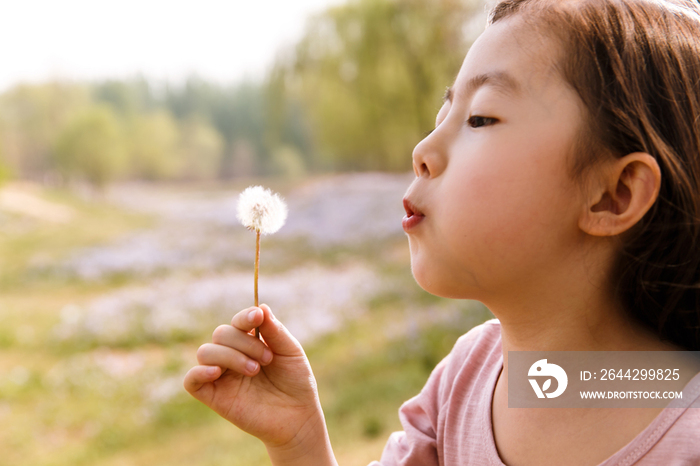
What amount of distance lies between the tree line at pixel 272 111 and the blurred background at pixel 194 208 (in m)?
0.02

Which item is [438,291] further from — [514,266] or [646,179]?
[646,179]

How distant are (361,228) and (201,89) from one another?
2111mm

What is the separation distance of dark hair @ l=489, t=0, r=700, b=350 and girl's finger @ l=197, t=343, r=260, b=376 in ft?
1.23

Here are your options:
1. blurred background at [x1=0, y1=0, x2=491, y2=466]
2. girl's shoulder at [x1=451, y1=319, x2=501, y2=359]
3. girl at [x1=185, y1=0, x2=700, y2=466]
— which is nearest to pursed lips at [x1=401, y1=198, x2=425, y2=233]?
girl at [x1=185, y1=0, x2=700, y2=466]

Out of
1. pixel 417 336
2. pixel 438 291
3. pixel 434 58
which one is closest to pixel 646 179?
pixel 438 291

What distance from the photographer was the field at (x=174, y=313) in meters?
2.43

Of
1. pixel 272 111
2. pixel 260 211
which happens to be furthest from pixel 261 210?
pixel 272 111

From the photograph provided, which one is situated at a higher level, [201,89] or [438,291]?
[201,89]

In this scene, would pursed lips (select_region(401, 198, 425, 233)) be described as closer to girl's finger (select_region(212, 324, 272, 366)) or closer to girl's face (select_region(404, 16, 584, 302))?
girl's face (select_region(404, 16, 584, 302))

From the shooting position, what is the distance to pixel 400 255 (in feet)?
14.7

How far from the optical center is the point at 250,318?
525 mm

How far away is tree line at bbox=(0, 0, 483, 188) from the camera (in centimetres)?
468

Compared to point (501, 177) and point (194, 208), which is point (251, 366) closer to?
point (501, 177)

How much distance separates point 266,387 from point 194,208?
4.95 meters
